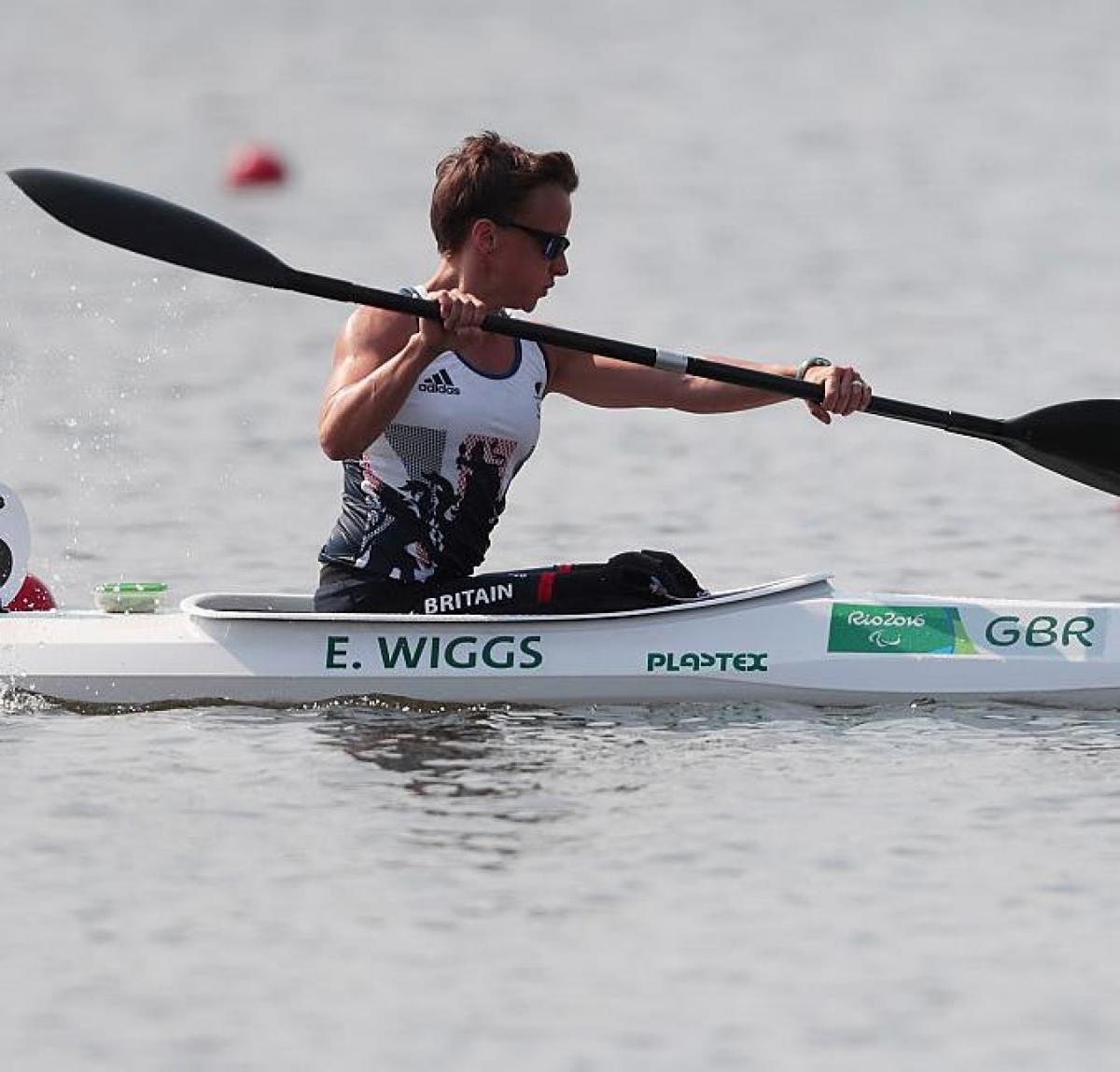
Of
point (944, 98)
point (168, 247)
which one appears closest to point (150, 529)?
point (168, 247)

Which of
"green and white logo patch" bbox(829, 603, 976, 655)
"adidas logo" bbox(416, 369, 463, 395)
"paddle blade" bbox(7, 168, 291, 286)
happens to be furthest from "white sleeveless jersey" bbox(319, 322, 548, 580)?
"green and white logo patch" bbox(829, 603, 976, 655)

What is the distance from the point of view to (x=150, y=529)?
43.7 ft

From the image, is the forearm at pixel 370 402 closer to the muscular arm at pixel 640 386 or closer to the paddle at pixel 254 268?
the paddle at pixel 254 268

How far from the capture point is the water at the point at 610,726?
679 centimetres

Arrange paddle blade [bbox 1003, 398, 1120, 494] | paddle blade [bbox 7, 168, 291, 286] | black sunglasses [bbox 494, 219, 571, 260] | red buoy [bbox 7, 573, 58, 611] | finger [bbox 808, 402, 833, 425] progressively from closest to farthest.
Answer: black sunglasses [bbox 494, 219, 571, 260]
finger [bbox 808, 402, 833, 425]
paddle blade [bbox 7, 168, 291, 286]
red buoy [bbox 7, 573, 58, 611]
paddle blade [bbox 1003, 398, 1120, 494]

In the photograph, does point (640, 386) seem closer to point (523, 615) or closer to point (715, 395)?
point (715, 395)

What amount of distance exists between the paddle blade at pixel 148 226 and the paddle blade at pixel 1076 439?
2.65 metres

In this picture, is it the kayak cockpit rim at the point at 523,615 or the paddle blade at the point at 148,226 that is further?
the paddle blade at the point at 148,226

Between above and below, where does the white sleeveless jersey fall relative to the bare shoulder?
below

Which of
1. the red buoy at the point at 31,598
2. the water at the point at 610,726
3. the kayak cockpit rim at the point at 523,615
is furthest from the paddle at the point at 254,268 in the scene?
the red buoy at the point at 31,598

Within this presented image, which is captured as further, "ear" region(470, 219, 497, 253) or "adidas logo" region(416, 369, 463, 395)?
"adidas logo" region(416, 369, 463, 395)

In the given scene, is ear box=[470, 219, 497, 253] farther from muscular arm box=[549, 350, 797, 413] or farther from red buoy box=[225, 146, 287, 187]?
red buoy box=[225, 146, 287, 187]

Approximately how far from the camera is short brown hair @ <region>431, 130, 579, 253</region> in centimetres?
912

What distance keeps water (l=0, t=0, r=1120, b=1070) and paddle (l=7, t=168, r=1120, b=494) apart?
3.50 feet
